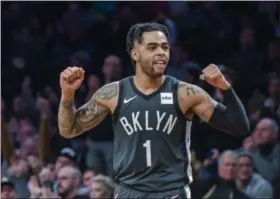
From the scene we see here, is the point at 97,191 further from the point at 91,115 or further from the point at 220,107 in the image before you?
the point at 220,107

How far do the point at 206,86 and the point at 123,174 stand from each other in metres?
3.83

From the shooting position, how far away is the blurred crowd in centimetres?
894

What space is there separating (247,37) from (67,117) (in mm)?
4640

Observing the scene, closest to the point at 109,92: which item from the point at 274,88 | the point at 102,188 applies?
the point at 102,188

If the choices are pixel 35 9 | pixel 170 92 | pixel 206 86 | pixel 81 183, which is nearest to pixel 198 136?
pixel 206 86

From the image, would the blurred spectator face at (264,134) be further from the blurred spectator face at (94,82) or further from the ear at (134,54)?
the ear at (134,54)

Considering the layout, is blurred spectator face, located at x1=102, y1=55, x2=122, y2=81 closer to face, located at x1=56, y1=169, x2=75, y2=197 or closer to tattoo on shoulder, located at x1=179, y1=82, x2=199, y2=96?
face, located at x1=56, y1=169, x2=75, y2=197

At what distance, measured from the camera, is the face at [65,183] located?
8.84 m

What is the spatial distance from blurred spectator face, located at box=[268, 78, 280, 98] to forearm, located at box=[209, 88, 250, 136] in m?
4.07

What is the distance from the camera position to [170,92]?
5699mm

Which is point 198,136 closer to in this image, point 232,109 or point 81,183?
point 81,183

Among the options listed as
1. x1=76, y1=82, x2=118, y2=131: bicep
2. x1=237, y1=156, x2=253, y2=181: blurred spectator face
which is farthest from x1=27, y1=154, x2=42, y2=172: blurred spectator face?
x1=76, y1=82, x2=118, y2=131: bicep

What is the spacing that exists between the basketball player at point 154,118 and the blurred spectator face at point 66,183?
3.14 meters

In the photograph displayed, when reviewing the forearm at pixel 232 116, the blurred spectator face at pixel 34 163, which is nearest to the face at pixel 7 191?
the blurred spectator face at pixel 34 163
